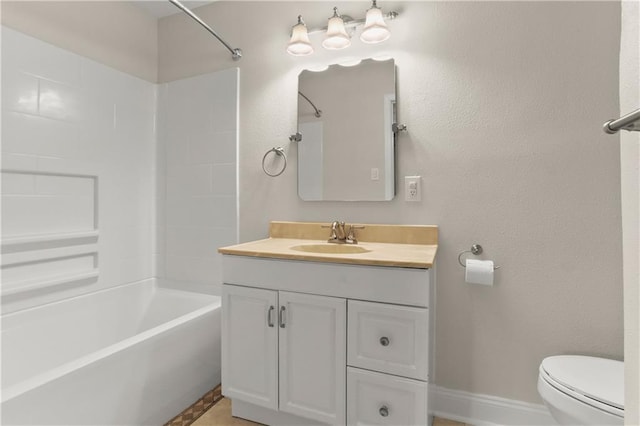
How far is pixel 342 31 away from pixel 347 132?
49cm

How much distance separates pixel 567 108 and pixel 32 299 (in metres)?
2.64

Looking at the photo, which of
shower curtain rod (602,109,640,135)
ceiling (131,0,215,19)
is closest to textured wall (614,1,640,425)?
shower curtain rod (602,109,640,135)

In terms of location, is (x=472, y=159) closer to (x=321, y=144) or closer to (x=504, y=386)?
(x=321, y=144)

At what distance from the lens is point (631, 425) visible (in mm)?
516

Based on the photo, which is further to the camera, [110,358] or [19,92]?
[19,92]

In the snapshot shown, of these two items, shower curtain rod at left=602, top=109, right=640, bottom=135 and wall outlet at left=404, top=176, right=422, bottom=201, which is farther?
wall outlet at left=404, top=176, right=422, bottom=201

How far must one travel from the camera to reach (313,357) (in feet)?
4.69

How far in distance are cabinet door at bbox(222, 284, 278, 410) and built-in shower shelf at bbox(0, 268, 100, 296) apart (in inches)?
37.6

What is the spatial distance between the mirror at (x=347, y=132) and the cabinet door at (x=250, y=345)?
672mm

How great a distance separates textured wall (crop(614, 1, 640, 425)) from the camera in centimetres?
49

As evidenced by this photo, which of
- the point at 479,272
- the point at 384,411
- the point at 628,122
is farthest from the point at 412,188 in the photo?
the point at 628,122

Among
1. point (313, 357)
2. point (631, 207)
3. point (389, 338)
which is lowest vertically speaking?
point (313, 357)

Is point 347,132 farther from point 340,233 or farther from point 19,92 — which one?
point 19,92

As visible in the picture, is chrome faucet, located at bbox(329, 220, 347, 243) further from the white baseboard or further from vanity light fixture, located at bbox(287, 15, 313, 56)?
vanity light fixture, located at bbox(287, 15, 313, 56)
